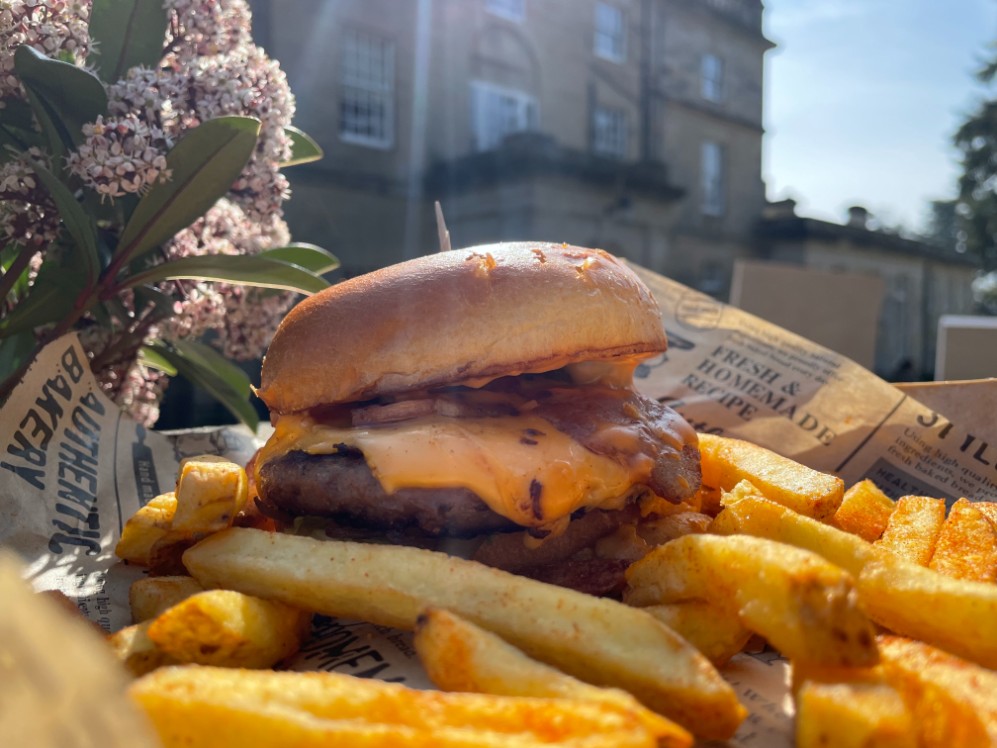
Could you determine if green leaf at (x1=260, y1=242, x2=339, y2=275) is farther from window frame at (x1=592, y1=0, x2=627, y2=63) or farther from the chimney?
the chimney

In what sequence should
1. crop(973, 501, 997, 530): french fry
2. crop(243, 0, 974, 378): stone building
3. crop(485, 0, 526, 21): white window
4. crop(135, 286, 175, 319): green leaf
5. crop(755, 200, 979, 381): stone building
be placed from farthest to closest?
crop(755, 200, 979, 381): stone building < crop(485, 0, 526, 21): white window < crop(243, 0, 974, 378): stone building < crop(135, 286, 175, 319): green leaf < crop(973, 501, 997, 530): french fry

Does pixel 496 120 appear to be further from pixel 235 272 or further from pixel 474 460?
pixel 474 460

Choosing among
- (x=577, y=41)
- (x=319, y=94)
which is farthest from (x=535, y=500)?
(x=577, y=41)

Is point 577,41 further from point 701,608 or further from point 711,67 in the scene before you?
point 701,608

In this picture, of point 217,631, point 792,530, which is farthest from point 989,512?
point 217,631

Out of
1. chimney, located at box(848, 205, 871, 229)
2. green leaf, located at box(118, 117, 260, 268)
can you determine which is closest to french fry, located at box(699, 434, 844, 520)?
green leaf, located at box(118, 117, 260, 268)

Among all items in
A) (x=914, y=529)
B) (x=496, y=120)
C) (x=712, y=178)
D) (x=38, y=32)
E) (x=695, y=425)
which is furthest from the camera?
(x=712, y=178)

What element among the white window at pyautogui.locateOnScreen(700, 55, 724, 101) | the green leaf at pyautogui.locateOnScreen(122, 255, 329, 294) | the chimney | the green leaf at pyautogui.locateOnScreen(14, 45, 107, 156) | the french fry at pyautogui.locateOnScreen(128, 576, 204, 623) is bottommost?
the french fry at pyautogui.locateOnScreen(128, 576, 204, 623)
